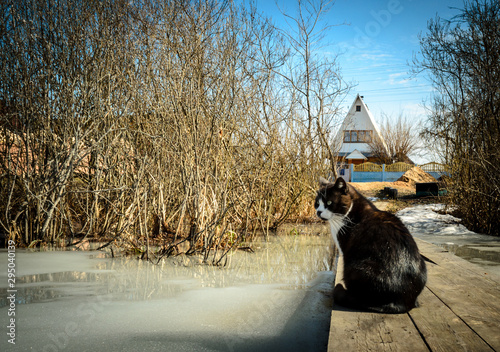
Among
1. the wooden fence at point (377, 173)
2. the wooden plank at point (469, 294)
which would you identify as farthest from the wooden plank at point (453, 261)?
the wooden fence at point (377, 173)

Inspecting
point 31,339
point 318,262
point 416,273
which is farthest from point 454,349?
point 318,262

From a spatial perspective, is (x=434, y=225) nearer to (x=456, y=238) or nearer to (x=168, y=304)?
(x=456, y=238)

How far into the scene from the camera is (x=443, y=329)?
1932 millimetres

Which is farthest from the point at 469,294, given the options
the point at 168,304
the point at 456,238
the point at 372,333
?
the point at 456,238

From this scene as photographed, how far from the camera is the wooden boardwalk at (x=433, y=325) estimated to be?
5.72ft

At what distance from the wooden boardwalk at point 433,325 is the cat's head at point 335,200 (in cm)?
84

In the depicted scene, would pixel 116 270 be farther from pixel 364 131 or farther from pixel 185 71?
pixel 364 131

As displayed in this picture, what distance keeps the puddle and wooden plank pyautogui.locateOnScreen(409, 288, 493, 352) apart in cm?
58

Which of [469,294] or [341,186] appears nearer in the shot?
[469,294]

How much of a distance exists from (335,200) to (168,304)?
5.11ft

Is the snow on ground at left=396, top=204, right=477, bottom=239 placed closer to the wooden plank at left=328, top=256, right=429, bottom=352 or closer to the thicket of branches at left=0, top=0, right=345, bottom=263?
the thicket of branches at left=0, top=0, right=345, bottom=263

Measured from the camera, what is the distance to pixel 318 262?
14.5 ft

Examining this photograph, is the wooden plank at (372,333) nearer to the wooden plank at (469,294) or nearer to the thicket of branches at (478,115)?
the wooden plank at (469,294)

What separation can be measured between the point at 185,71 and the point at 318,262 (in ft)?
9.14
